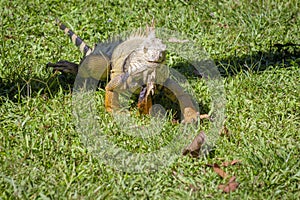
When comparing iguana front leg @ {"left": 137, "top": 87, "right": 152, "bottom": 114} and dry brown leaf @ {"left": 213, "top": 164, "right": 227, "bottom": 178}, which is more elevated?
iguana front leg @ {"left": 137, "top": 87, "right": 152, "bottom": 114}

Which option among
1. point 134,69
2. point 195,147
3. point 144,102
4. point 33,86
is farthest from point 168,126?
point 33,86

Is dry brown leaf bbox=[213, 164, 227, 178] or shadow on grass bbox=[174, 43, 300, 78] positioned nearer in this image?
dry brown leaf bbox=[213, 164, 227, 178]

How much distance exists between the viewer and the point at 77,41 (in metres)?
6.11

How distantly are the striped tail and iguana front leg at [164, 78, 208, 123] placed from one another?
1103 millimetres

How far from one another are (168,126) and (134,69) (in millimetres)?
549

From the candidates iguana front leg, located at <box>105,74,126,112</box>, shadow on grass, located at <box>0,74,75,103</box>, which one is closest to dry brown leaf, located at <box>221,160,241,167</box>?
iguana front leg, located at <box>105,74,126,112</box>

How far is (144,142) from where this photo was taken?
4754 mm

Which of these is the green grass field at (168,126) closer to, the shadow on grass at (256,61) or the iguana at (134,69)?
the shadow on grass at (256,61)

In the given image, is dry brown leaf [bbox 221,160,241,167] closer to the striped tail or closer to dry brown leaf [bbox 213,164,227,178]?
dry brown leaf [bbox 213,164,227,178]

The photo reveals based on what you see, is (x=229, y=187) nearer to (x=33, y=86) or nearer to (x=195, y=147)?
(x=195, y=147)

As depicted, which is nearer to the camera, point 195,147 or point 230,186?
point 230,186

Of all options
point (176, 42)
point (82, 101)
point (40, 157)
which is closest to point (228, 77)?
point (176, 42)

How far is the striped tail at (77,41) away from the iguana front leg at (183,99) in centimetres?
110

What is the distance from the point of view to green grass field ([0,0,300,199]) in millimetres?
4266
